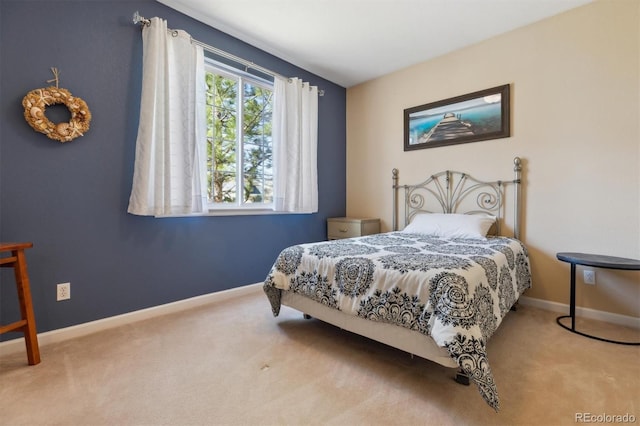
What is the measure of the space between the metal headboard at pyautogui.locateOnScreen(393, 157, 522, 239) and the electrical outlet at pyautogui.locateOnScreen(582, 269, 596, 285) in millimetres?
547

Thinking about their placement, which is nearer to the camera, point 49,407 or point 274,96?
point 49,407

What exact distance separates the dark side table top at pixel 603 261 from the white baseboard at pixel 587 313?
480 millimetres

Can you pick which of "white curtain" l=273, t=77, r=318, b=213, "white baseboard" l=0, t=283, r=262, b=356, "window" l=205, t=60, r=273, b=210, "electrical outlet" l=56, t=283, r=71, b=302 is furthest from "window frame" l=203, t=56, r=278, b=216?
"electrical outlet" l=56, t=283, r=71, b=302

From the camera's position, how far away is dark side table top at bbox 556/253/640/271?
1884 millimetres

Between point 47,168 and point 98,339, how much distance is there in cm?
118

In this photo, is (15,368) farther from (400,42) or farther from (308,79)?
(400,42)

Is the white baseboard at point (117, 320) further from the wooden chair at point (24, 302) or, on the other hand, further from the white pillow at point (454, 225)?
the white pillow at point (454, 225)

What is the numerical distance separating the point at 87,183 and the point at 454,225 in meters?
3.01

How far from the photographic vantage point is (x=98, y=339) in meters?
1.95

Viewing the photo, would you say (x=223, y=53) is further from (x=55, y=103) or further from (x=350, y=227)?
(x=350, y=227)

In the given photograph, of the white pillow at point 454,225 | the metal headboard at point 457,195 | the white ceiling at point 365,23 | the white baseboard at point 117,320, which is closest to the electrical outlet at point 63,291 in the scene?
the white baseboard at point 117,320

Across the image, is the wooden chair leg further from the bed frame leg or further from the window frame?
the bed frame leg

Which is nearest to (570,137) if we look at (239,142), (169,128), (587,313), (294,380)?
(587,313)

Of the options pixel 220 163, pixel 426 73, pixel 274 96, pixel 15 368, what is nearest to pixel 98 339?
pixel 15 368
